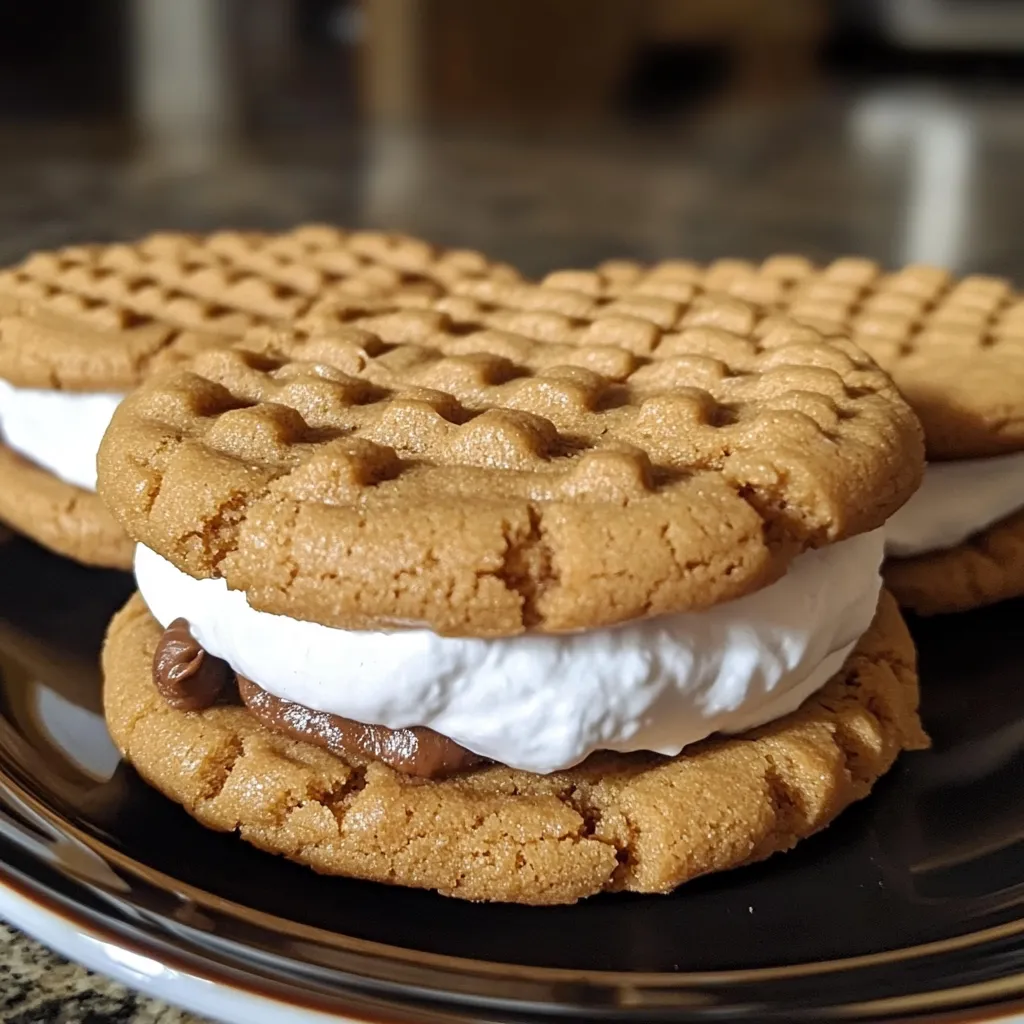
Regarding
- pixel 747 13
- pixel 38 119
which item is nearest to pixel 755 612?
pixel 38 119

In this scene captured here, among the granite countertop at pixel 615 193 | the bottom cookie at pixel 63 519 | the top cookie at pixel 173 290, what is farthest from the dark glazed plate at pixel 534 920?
the granite countertop at pixel 615 193

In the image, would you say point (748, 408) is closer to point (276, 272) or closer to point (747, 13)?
point (276, 272)

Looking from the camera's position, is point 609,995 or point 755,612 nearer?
point 609,995

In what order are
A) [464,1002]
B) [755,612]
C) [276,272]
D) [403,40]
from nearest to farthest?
[464,1002] < [755,612] < [276,272] < [403,40]

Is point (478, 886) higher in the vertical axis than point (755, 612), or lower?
lower

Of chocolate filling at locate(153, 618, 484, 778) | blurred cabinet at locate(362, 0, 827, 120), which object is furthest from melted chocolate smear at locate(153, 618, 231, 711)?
blurred cabinet at locate(362, 0, 827, 120)

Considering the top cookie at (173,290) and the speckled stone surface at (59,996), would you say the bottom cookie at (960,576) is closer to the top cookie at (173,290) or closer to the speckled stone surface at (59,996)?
the top cookie at (173,290)

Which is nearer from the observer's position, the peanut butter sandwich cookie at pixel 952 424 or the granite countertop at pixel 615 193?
the peanut butter sandwich cookie at pixel 952 424

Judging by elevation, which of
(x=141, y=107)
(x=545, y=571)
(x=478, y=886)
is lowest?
(x=141, y=107)
